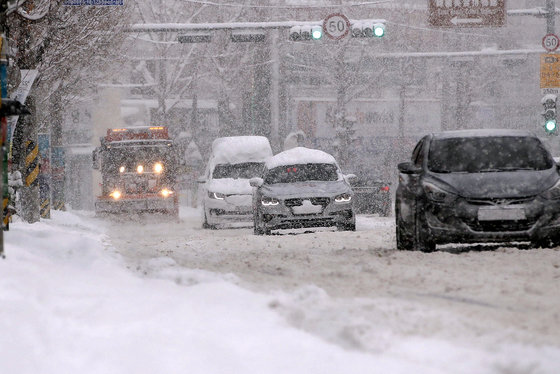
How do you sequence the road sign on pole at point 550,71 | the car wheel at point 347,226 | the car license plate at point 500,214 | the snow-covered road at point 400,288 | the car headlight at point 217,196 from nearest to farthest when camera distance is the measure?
1. the snow-covered road at point 400,288
2. the car license plate at point 500,214
3. the car wheel at point 347,226
4. the car headlight at point 217,196
5. the road sign on pole at point 550,71

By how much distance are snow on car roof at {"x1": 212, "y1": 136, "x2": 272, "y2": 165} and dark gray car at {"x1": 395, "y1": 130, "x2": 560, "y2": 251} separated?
1295cm

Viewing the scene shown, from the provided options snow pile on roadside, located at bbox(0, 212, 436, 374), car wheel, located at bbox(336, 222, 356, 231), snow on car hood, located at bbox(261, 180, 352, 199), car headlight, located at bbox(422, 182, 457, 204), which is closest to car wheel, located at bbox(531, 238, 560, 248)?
car headlight, located at bbox(422, 182, 457, 204)

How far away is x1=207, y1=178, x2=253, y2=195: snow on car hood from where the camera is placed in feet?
79.3

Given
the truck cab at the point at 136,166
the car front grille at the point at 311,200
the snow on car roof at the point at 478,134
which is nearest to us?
the snow on car roof at the point at 478,134

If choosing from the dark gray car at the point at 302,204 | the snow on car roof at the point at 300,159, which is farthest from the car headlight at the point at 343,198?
the snow on car roof at the point at 300,159

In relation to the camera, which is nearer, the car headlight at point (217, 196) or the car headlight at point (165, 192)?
the car headlight at point (217, 196)

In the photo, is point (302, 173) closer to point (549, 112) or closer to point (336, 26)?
point (549, 112)

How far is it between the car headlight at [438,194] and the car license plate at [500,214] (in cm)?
37

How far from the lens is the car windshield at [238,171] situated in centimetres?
2569

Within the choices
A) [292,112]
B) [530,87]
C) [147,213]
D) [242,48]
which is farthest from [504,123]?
[147,213]

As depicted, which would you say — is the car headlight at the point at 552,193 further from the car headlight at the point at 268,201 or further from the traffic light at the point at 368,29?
the traffic light at the point at 368,29

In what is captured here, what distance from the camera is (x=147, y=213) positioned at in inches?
1098

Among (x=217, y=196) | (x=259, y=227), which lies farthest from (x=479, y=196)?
(x=217, y=196)

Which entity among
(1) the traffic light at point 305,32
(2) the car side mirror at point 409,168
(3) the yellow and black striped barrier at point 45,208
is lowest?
(3) the yellow and black striped barrier at point 45,208
